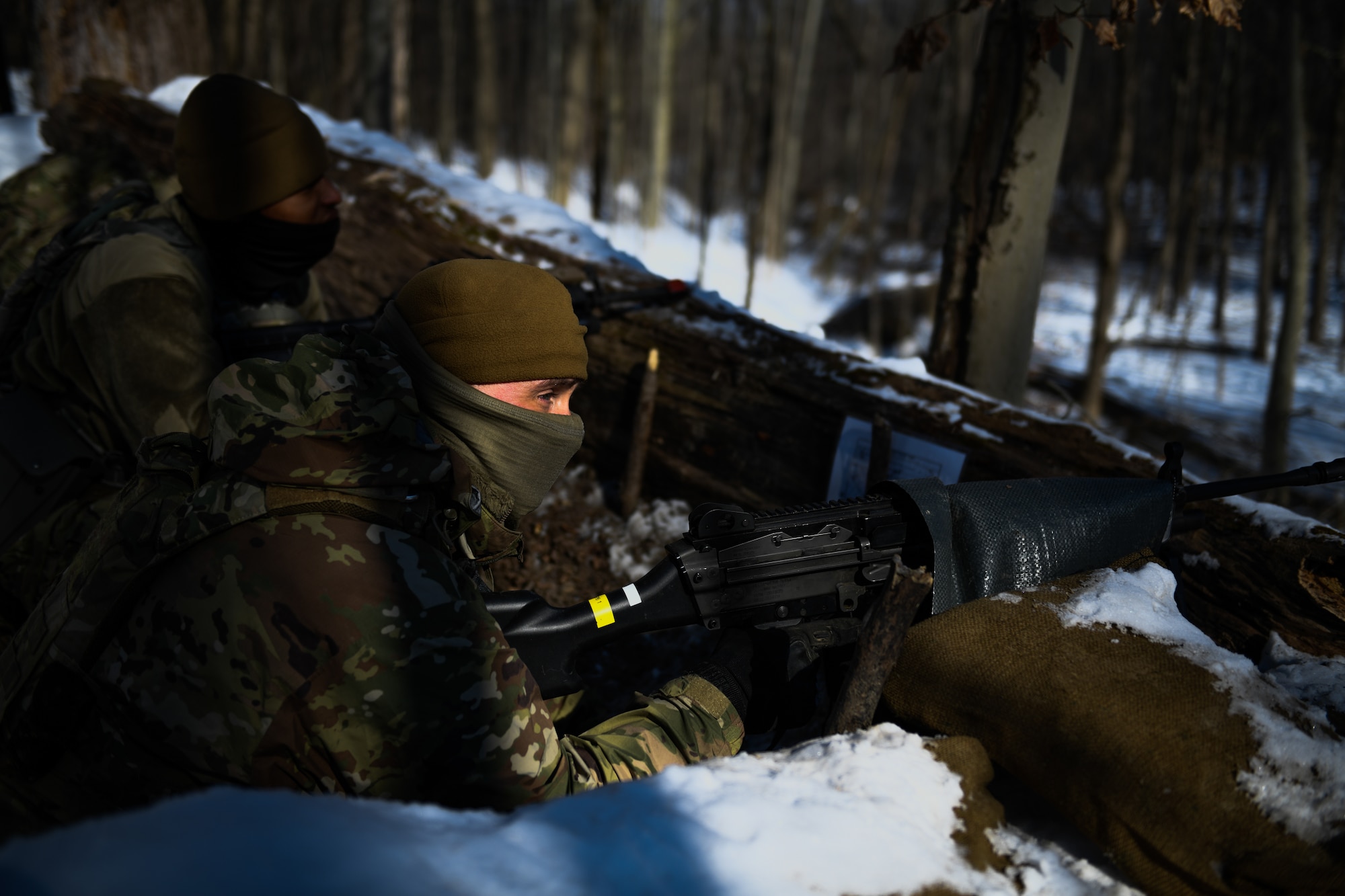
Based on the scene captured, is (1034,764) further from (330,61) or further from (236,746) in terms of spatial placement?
(330,61)

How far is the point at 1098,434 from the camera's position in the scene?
9.36ft

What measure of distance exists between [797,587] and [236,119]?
2.73 metres

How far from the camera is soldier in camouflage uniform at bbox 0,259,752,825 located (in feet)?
4.85

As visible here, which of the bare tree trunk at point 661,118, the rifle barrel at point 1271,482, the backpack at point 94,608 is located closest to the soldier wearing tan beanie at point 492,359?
the backpack at point 94,608

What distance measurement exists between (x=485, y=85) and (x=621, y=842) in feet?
45.3

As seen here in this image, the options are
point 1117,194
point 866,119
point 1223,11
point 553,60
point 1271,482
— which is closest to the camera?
point 1271,482

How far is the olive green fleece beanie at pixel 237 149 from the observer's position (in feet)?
10.1

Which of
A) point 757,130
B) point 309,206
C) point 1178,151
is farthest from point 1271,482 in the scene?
point 757,130

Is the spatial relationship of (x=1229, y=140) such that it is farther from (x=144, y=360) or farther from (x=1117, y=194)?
(x=144, y=360)

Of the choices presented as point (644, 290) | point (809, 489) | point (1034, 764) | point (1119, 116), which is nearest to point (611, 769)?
point (1034, 764)

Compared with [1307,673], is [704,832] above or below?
above

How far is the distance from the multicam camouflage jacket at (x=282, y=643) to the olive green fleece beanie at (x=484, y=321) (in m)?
0.19

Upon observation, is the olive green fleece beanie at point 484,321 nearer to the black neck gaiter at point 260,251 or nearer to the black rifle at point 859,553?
the black rifle at point 859,553

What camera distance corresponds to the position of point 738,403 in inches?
139
